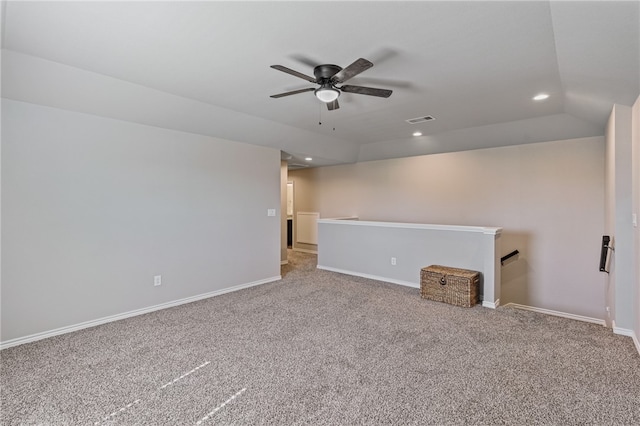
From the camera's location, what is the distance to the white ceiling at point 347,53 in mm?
1928

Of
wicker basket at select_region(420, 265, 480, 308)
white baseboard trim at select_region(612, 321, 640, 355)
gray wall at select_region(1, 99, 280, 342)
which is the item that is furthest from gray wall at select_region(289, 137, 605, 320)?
gray wall at select_region(1, 99, 280, 342)

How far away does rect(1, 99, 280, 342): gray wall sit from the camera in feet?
9.59

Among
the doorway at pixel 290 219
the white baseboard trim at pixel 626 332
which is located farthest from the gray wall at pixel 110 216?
the white baseboard trim at pixel 626 332

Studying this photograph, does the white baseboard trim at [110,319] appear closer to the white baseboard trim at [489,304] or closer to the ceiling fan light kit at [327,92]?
the ceiling fan light kit at [327,92]

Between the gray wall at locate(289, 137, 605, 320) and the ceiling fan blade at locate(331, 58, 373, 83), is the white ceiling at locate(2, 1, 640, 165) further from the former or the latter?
the gray wall at locate(289, 137, 605, 320)

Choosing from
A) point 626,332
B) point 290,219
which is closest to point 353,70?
point 626,332

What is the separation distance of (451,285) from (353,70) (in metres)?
2.97

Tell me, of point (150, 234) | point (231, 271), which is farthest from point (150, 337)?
point (231, 271)

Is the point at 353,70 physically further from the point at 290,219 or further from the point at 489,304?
the point at 290,219

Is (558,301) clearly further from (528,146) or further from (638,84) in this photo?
(638,84)

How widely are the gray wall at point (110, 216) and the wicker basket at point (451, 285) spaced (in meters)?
2.70

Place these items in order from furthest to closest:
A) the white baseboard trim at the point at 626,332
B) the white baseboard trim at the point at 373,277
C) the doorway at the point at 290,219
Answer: the doorway at the point at 290,219 < the white baseboard trim at the point at 373,277 < the white baseboard trim at the point at 626,332

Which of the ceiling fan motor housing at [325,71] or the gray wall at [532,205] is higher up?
the ceiling fan motor housing at [325,71]

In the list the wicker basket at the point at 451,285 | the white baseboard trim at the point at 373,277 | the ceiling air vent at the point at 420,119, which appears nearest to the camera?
the wicker basket at the point at 451,285
